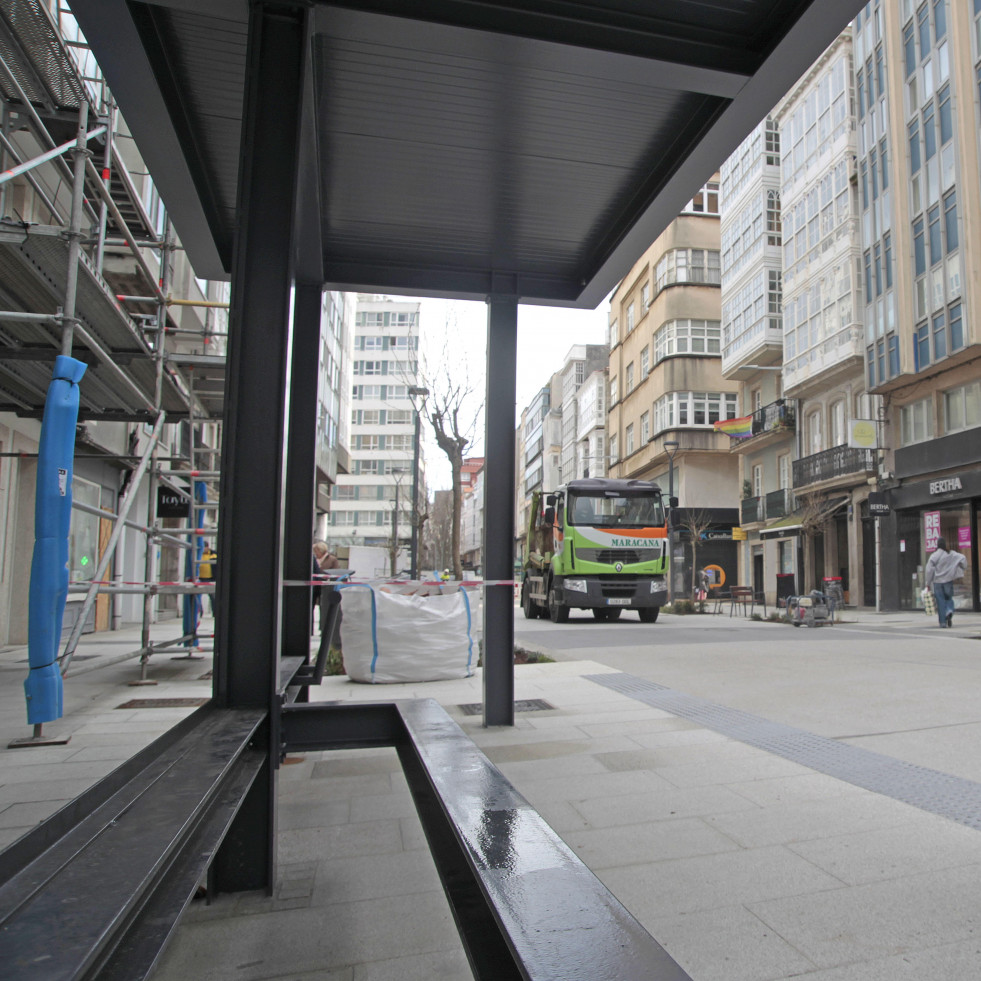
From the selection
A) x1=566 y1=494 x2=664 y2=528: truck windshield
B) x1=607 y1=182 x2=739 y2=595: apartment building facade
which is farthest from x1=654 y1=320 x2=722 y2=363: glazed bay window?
x1=566 y1=494 x2=664 y2=528: truck windshield

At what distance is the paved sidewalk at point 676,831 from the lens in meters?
2.54

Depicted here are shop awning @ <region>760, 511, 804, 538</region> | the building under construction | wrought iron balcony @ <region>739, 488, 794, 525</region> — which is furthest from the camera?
wrought iron balcony @ <region>739, 488, 794, 525</region>

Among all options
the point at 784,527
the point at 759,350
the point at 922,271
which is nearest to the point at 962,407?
the point at 922,271

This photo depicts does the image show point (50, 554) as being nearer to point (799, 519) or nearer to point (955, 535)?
point (955, 535)

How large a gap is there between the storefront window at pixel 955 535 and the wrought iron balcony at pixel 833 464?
3350 mm

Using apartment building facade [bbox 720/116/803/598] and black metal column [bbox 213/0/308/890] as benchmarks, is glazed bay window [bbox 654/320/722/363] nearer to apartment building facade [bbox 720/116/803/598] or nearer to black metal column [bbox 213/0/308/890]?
apartment building facade [bbox 720/116/803/598]

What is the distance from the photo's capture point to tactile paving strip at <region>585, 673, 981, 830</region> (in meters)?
4.04

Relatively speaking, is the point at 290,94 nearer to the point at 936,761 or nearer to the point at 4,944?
the point at 4,944

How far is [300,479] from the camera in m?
5.63

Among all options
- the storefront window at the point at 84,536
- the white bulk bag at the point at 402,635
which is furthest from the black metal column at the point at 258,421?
the storefront window at the point at 84,536

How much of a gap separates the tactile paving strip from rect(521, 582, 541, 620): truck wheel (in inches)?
598

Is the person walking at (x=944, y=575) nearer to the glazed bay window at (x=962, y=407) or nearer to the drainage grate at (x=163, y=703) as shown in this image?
the glazed bay window at (x=962, y=407)

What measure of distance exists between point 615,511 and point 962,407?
1270 cm

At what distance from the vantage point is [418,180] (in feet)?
17.0
